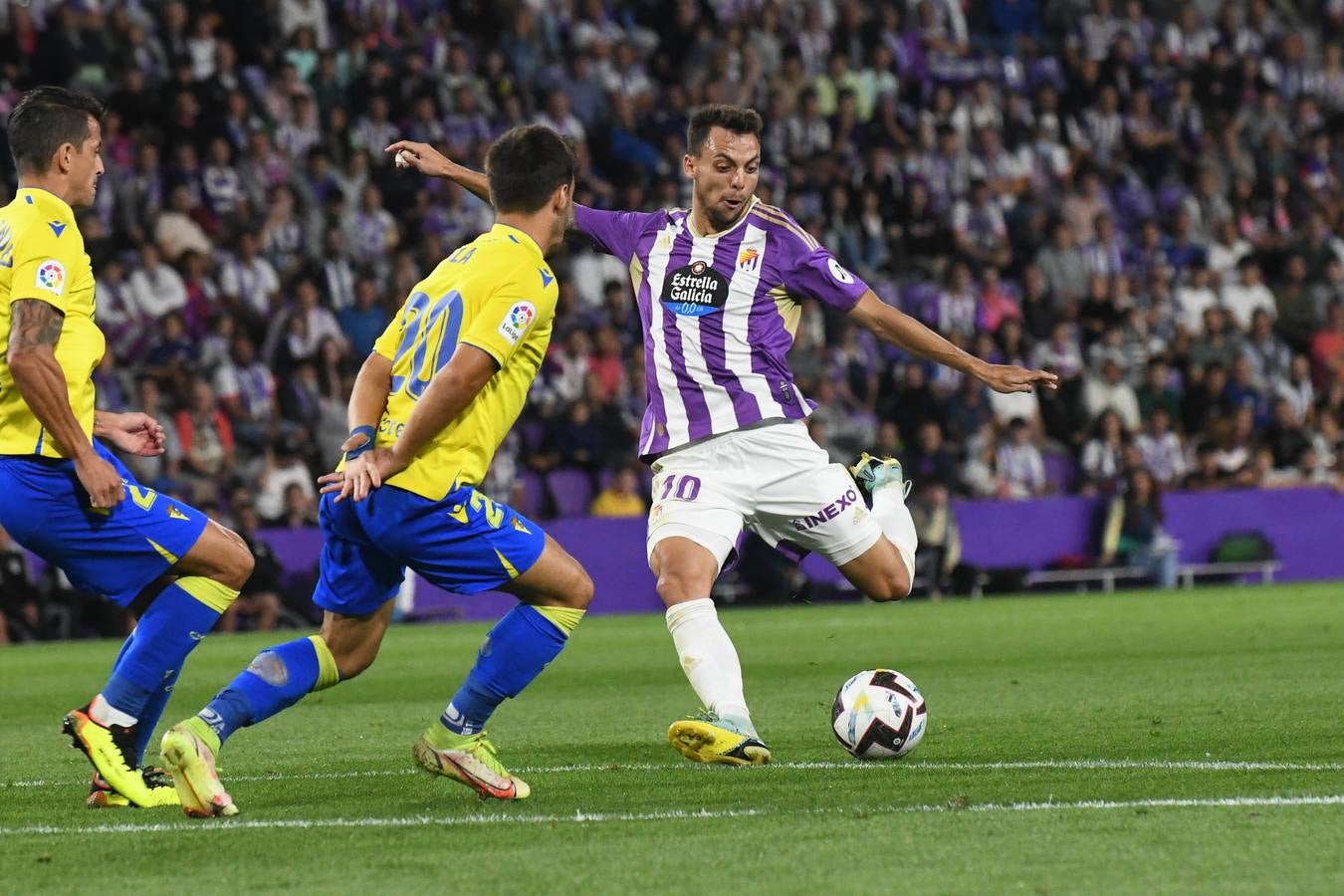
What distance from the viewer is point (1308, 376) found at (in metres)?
24.0

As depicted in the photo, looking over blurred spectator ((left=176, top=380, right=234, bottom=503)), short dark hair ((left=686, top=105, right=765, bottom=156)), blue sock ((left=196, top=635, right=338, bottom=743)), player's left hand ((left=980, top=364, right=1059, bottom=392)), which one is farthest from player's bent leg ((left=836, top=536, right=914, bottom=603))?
blurred spectator ((left=176, top=380, right=234, bottom=503))

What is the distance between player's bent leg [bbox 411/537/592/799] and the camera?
20.9ft

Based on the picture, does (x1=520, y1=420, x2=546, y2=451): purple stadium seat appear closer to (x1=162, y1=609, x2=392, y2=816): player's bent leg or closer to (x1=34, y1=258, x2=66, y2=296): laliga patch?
(x1=162, y1=609, x2=392, y2=816): player's bent leg

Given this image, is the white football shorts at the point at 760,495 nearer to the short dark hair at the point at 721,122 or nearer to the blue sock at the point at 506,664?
the short dark hair at the point at 721,122

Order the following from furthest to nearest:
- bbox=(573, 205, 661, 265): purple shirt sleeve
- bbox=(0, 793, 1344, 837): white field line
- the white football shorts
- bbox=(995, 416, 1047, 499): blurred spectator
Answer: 1. bbox=(995, 416, 1047, 499): blurred spectator
2. bbox=(573, 205, 661, 265): purple shirt sleeve
3. the white football shorts
4. bbox=(0, 793, 1344, 837): white field line

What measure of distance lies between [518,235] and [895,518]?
117 inches

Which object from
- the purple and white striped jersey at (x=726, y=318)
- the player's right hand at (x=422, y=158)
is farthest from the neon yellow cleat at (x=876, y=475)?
the player's right hand at (x=422, y=158)

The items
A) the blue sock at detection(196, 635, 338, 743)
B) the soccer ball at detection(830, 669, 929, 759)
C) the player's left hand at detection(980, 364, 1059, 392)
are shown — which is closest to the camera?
the blue sock at detection(196, 635, 338, 743)

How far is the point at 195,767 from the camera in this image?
5941 millimetres

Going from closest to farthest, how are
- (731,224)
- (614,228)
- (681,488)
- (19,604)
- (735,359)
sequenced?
1. (681,488)
2. (735,359)
3. (731,224)
4. (614,228)
5. (19,604)

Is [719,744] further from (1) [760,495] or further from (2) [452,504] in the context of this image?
(2) [452,504]

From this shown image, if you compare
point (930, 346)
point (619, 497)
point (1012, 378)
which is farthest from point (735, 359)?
point (619, 497)

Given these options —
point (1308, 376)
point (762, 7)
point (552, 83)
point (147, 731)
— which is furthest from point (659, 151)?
point (147, 731)

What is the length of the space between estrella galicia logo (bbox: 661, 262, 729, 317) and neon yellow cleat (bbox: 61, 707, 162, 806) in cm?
295
